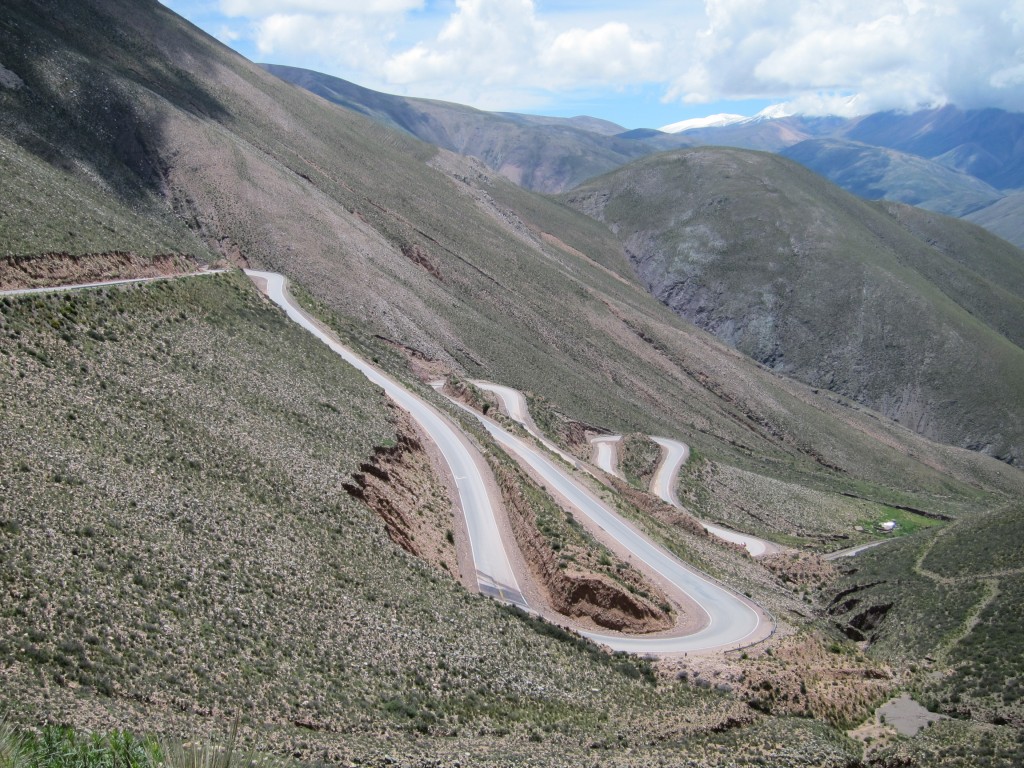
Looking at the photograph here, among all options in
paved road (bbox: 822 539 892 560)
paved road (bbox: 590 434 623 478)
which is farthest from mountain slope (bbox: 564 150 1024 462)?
paved road (bbox: 590 434 623 478)

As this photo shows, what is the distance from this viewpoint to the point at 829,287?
12350cm

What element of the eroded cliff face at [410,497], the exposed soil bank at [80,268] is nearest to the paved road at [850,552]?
the eroded cliff face at [410,497]

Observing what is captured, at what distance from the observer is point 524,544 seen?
29812 millimetres

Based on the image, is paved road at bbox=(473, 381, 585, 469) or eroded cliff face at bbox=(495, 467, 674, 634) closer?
eroded cliff face at bbox=(495, 467, 674, 634)

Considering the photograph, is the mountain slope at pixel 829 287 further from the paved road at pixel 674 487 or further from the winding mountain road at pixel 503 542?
the winding mountain road at pixel 503 542

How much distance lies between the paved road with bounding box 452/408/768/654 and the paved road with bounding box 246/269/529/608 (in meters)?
3.52

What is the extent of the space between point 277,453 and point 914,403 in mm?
103637

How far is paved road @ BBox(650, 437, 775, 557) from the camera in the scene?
46344mm

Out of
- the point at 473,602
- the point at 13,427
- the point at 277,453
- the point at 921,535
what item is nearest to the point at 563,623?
the point at 473,602

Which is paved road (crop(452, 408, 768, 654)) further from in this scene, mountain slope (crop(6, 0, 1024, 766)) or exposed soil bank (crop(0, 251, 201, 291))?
exposed soil bank (crop(0, 251, 201, 291))

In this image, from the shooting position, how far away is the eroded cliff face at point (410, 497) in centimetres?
2578

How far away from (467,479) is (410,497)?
194 inches

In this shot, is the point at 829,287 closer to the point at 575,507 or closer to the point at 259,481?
the point at 575,507

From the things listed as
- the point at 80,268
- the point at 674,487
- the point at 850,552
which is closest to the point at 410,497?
the point at 80,268
